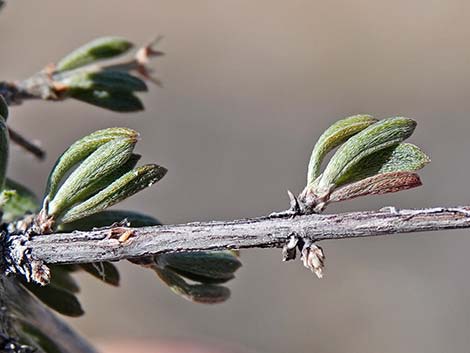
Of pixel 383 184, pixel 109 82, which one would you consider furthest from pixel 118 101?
pixel 383 184

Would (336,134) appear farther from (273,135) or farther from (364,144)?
(273,135)

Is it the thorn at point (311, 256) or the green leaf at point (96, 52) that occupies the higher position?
the green leaf at point (96, 52)

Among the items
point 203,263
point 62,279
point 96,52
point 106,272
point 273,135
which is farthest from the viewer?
point 273,135

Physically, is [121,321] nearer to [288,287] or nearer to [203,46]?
[288,287]

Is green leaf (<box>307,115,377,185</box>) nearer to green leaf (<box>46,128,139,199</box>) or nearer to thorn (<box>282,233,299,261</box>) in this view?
thorn (<box>282,233,299,261</box>)

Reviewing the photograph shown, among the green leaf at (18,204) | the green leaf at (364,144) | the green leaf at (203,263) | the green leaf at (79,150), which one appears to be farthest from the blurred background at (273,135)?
the green leaf at (364,144)

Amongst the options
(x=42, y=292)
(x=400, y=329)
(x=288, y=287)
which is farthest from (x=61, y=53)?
(x=42, y=292)

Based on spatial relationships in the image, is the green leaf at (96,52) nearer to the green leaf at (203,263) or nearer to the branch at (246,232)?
the green leaf at (203,263)
